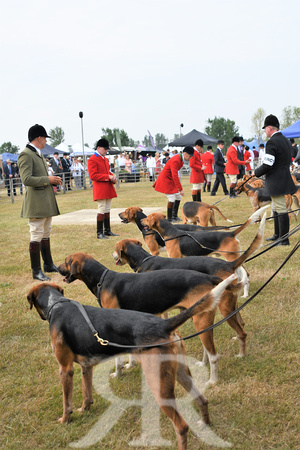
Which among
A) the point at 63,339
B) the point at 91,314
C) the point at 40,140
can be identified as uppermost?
the point at 40,140

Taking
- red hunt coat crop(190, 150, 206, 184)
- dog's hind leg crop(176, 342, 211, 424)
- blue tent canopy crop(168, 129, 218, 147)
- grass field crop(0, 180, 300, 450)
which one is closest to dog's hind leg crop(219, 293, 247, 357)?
grass field crop(0, 180, 300, 450)

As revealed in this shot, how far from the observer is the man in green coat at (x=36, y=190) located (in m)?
5.99

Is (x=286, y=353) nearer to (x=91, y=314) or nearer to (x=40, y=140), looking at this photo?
(x=91, y=314)

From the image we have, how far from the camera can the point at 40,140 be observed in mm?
6094

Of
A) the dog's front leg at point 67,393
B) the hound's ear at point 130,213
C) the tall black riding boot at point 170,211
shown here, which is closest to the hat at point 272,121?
the hound's ear at point 130,213

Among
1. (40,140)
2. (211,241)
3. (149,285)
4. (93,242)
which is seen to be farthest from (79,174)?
(149,285)

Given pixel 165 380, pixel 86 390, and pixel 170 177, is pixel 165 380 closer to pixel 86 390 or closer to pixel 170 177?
pixel 86 390

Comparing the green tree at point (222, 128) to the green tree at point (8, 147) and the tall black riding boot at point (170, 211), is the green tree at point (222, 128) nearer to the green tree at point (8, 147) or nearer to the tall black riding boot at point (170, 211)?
the green tree at point (8, 147)

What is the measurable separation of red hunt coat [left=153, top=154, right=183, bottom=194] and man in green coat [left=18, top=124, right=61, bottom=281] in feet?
15.9

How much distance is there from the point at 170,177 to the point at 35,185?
211 inches

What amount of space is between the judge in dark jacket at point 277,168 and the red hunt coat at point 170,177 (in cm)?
340

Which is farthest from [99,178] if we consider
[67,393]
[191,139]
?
[191,139]

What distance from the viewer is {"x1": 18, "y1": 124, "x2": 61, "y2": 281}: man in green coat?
599 centimetres

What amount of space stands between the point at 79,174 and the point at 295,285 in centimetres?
2073
